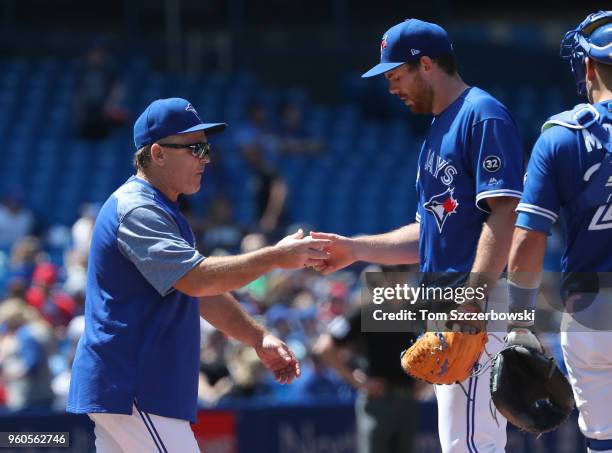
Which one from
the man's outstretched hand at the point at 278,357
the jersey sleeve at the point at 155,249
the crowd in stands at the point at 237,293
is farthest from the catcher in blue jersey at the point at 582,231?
the crowd in stands at the point at 237,293

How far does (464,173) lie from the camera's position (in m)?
5.08

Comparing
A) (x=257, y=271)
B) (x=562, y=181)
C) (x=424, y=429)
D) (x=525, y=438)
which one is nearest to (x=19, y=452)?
(x=424, y=429)

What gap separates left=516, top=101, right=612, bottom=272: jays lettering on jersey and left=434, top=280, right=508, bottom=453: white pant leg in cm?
56

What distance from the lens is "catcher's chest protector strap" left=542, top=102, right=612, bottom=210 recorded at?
4473mm

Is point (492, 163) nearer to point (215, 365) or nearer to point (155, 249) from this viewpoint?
point (155, 249)

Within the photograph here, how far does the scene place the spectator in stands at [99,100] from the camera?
1617cm

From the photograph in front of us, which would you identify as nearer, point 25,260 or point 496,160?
point 496,160

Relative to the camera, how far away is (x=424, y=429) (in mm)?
10141

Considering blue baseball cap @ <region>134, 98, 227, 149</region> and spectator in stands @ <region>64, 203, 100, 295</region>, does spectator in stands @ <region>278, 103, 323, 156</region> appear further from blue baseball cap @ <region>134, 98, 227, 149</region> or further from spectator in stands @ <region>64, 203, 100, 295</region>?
blue baseball cap @ <region>134, 98, 227, 149</region>

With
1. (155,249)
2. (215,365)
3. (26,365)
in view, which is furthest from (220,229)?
(155,249)

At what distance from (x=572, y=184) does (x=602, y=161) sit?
14 centimetres

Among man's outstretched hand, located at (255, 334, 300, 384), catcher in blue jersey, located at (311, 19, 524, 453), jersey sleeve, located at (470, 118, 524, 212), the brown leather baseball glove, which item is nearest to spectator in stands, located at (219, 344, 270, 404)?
man's outstretched hand, located at (255, 334, 300, 384)

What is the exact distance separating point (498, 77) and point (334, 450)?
41.3 feet

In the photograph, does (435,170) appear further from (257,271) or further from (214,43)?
(214,43)
